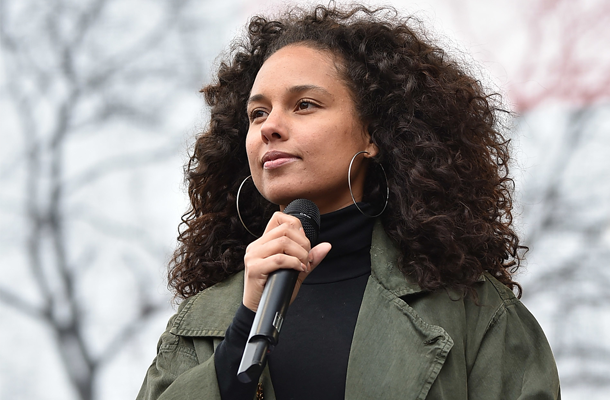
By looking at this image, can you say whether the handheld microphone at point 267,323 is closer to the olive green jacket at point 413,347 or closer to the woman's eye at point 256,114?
the olive green jacket at point 413,347

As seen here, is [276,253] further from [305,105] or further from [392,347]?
[305,105]

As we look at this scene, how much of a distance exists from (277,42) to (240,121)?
30 cm

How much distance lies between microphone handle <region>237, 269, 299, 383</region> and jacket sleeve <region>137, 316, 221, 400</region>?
1.26 feet

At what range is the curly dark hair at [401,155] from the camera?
6.23ft

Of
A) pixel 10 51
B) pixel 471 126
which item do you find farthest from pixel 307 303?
pixel 10 51

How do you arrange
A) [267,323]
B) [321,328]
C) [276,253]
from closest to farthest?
[267,323]
[276,253]
[321,328]

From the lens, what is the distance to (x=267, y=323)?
123 centimetres

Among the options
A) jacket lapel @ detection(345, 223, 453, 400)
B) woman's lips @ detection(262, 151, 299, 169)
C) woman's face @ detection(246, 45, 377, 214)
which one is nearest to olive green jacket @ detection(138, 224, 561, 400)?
jacket lapel @ detection(345, 223, 453, 400)

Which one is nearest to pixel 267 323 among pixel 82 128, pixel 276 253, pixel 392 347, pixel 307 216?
pixel 276 253

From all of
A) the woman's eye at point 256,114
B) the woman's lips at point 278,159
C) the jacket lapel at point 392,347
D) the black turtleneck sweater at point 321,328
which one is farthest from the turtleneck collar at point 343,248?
the woman's eye at point 256,114

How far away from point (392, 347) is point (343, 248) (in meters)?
0.34

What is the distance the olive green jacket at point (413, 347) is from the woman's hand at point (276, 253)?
0.96 ft

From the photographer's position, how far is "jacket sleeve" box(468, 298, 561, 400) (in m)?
1.63

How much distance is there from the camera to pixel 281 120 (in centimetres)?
183
